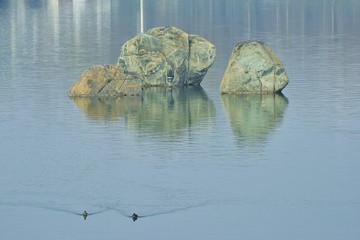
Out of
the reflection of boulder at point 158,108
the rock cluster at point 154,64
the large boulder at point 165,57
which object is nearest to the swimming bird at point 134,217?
the reflection of boulder at point 158,108

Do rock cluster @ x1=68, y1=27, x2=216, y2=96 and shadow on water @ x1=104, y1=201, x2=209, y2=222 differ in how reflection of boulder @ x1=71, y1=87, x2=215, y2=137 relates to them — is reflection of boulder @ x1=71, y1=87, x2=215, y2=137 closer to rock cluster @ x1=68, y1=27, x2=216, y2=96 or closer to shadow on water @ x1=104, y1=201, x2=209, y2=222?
rock cluster @ x1=68, y1=27, x2=216, y2=96

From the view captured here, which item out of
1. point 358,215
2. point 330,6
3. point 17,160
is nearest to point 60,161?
point 17,160

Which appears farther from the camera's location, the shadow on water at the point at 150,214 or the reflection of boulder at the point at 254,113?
the reflection of boulder at the point at 254,113

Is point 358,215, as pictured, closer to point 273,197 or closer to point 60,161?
point 273,197

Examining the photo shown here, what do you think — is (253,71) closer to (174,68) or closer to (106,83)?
(174,68)

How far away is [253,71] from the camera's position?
250 ft

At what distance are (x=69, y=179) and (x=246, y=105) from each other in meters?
20.8

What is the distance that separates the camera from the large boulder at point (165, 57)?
79.1 metres

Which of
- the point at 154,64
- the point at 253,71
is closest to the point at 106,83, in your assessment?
the point at 154,64

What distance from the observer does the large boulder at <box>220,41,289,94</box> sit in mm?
75812

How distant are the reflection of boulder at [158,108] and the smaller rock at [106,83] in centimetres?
50

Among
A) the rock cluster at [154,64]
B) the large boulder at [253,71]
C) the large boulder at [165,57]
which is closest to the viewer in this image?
the large boulder at [253,71]

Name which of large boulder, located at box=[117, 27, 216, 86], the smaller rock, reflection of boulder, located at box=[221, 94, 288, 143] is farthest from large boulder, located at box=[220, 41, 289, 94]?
the smaller rock

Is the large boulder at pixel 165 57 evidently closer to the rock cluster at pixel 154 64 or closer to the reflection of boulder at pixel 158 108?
the rock cluster at pixel 154 64
